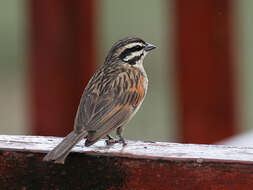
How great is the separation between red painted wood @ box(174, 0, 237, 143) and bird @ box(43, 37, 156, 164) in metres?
1.90

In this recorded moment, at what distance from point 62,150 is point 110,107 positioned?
156 cm

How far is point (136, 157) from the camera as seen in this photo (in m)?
3.67

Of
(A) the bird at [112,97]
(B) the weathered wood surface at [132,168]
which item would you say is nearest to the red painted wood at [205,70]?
(A) the bird at [112,97]

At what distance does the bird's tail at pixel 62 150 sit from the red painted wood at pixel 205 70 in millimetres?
3785

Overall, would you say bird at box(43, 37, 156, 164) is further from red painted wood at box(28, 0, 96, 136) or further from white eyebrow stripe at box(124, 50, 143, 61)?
red painted wood at box(28, 0, 96, 136)

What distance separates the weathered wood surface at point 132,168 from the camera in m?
3.54

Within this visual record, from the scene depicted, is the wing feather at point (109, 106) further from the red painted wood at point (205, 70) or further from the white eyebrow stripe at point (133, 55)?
the red painted wood at point (205, 70)

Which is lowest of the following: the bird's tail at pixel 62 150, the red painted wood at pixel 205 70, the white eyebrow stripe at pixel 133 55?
the red painted wood at pixel 205 70

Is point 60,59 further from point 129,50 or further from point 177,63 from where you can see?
point 129,50

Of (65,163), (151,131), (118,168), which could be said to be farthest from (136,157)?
(151,131)

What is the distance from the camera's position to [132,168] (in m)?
3.65

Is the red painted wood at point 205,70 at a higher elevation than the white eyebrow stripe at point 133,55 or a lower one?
lower

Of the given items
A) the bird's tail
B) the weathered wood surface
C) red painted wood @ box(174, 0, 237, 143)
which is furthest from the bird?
red painted wood @ box(174, 0, 237, 143)

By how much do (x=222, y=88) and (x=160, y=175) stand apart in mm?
4328
